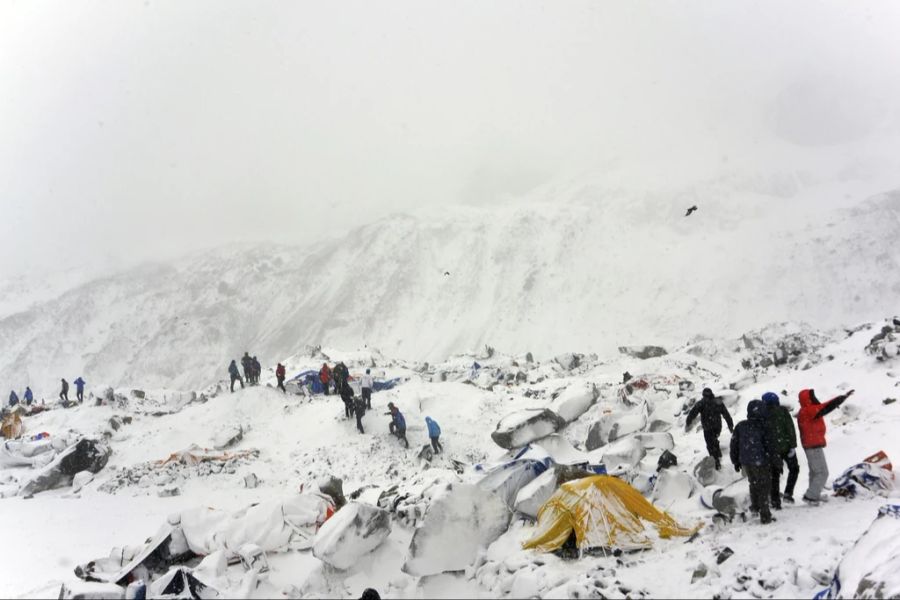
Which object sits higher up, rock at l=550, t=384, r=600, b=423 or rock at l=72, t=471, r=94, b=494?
rock at l=550, t=384, r=600, b=423

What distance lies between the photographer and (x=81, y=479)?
1581 cm

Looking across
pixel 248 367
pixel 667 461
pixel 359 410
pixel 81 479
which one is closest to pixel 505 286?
pixel 248 367

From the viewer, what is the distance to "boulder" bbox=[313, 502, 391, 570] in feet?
25.1

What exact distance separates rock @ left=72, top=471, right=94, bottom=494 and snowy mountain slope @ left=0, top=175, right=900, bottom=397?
38198 millimetres

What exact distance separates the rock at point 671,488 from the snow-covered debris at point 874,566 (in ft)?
12.7

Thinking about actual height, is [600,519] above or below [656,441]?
above

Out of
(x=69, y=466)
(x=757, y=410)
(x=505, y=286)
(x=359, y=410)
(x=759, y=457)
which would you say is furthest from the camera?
(x=505, y=286)

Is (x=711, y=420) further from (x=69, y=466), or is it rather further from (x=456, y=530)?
(x=69, y=466)

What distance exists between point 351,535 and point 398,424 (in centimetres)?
969

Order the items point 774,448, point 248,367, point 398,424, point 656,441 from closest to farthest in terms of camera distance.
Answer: point 774,448 < point 656,441 < point 398,424 < point 248,367

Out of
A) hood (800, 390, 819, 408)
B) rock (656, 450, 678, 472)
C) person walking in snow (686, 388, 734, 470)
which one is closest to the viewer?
hood (800, 390, 819, 408)

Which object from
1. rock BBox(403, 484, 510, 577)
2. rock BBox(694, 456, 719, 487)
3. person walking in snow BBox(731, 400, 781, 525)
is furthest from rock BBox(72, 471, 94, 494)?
person walking in snow BBox(731, 400, 781, 525)

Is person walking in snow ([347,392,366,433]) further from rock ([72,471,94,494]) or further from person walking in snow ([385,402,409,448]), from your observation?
rock ([72,471,94,494])

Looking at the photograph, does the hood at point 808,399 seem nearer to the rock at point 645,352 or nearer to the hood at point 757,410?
the hood at point 757,410
